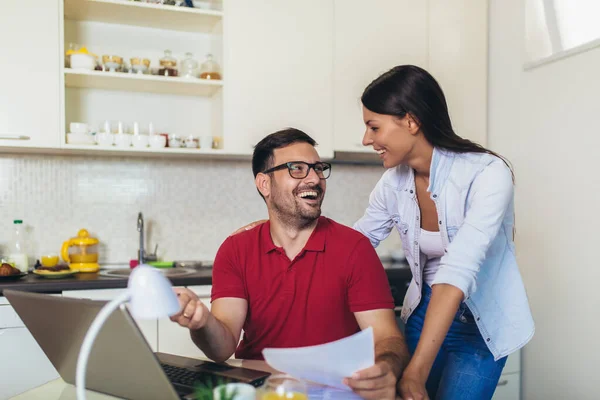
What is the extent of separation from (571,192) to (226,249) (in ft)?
5.95

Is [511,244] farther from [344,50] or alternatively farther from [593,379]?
[344,50]

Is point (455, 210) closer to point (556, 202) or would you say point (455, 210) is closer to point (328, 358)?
point (328, 358)

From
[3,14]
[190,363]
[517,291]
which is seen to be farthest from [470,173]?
[3,14]

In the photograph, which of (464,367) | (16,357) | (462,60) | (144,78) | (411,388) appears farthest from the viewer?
(462,60)

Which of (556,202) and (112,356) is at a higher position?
(556,202)

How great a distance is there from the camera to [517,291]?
168 centimetres

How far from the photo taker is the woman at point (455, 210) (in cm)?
154

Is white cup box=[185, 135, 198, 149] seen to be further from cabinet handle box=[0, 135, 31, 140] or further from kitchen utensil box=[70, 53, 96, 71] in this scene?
cabinet handle box=[0, 135, 31, 140]

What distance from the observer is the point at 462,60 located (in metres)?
3.31

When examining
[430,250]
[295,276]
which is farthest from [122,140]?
[430,250]

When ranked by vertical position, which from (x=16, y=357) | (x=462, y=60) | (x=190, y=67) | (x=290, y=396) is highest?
(x=462, y=60)

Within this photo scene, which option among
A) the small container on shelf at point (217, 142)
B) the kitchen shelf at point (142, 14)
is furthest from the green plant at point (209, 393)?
the kitchen shelf at point (142, 14)

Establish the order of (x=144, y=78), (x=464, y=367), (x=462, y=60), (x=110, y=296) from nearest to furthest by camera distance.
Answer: (x=464, y=367)
(x=110, y=296)
(x=144, y=78)
(x=462, y=60)

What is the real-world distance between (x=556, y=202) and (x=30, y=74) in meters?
2.53
